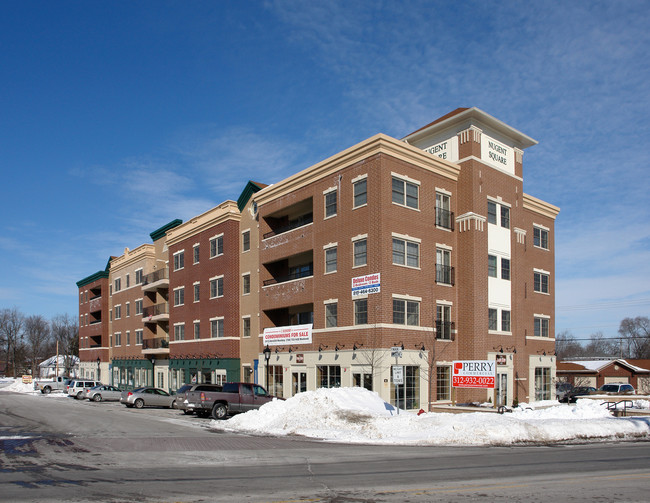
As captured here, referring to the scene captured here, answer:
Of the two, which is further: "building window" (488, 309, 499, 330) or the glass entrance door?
the glass entrance door

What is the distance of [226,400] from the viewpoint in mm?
29891

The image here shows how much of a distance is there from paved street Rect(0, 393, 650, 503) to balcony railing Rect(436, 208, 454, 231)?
17.1 m

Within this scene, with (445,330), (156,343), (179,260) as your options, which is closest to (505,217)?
(445,330)

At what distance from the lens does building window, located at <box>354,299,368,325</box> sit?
31344 mm

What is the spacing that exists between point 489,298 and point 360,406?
13.8 meters

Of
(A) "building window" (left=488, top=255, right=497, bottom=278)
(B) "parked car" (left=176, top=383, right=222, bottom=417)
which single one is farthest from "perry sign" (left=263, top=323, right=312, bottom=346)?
(A) "building window" (left=488, top=255, right=497, bottom=278)

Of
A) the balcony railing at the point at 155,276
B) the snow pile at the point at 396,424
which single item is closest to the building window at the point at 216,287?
the balcony railing at the point at 155,276

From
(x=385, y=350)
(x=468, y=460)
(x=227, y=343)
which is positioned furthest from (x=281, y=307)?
(x=468, y=460)

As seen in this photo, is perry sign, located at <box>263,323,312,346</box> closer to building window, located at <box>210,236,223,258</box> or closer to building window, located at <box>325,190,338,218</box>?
building window, located at <box>325,190,338,218</box>

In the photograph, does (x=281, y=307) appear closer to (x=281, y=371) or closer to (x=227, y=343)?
(x=281, y=371)

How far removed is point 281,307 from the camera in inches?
1542

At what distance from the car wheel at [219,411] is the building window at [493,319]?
16277mm

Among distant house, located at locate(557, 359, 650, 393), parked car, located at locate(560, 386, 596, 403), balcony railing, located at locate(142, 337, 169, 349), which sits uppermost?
balcony railing, located at locate(142, 337, 169, 349)

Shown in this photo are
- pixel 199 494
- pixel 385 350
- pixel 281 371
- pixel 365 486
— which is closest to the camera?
pixel 199 494
